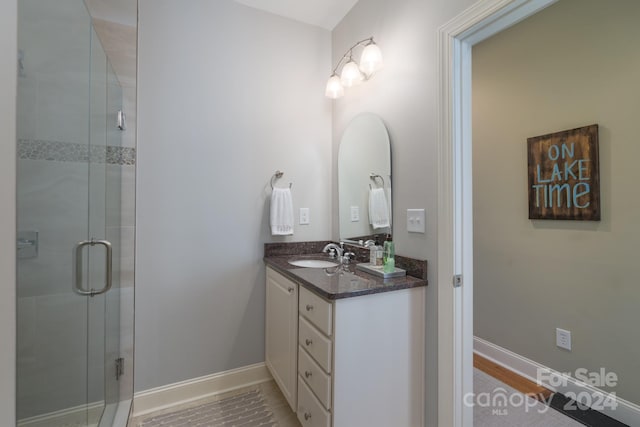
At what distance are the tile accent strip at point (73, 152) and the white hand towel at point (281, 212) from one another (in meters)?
0.90

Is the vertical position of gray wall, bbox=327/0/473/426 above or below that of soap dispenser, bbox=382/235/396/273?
above

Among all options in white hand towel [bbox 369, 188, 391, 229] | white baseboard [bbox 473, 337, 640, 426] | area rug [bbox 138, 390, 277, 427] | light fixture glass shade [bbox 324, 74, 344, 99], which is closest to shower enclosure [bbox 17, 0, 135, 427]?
area rug [bbox 138, 390, 277, 427]

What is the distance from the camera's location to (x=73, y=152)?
1.36 m

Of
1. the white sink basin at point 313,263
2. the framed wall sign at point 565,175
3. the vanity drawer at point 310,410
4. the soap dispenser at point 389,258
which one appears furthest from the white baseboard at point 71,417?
the framed wall sign at point 565,175

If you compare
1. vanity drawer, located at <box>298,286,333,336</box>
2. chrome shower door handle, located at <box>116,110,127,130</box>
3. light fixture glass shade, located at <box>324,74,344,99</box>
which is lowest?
vanity drawer, located at <box>298,286,333,336</box>

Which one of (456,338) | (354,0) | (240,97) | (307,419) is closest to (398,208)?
(456,338)

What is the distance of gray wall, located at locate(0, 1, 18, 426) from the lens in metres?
0.64

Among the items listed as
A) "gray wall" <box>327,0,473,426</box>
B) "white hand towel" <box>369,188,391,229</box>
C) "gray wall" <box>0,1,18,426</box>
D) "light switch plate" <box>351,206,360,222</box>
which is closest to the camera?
"gray wall" <box>0,1,18,426</box>

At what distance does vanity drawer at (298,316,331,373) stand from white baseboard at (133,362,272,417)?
0.78 meters

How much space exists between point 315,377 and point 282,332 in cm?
45

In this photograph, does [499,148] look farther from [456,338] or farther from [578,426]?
[578,426]

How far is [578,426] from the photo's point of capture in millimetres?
1569

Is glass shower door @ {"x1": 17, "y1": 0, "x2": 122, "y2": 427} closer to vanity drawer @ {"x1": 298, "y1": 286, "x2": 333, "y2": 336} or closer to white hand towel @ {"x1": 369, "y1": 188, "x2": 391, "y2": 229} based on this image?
vanity drawer @ {"x1": 298, "y1": 286, "x2": 333, "y2": 336}

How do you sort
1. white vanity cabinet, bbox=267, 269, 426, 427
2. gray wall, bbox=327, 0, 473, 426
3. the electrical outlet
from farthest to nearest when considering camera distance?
the electrical outlet
gray wall, bbox=327, 0, 473, 426
white vanity cabinet, bbox=267, 269, 426, 427
